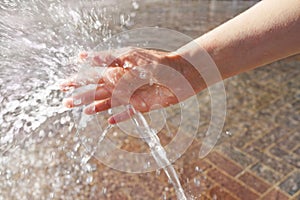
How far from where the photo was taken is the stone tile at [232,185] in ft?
7.08

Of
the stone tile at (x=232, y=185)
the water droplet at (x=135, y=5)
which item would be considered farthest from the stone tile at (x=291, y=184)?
the water droplet at (x=135, y=5)

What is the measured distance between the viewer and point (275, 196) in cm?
216

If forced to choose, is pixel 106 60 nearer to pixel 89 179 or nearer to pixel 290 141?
pixel 89 179

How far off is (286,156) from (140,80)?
4.01 ft

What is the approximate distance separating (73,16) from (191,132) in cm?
99

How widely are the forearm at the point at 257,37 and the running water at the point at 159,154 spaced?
676 mm

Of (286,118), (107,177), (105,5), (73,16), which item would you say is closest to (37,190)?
(107,177)

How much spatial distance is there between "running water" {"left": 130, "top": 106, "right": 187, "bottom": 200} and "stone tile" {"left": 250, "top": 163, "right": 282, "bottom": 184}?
0.43 metres

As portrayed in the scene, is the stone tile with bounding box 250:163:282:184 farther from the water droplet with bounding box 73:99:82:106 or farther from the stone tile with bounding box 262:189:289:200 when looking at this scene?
the water droplet with bounding box 73:99:82:106

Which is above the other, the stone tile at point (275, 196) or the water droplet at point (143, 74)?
the water droplet at point (143, 74)

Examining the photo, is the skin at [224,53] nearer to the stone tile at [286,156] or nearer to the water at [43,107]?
the water at [43,107]

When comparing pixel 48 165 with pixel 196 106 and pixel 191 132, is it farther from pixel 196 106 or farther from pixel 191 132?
pixel 196 106

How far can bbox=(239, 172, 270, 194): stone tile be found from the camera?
2.20m

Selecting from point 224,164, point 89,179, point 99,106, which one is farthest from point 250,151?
point 99,106
